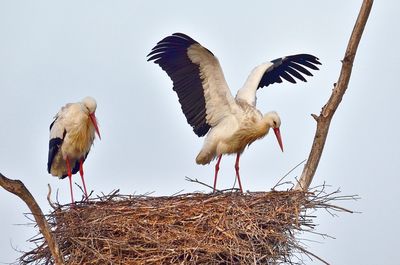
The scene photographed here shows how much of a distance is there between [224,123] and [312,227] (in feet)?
7.18

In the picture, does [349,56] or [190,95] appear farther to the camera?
[190,95]

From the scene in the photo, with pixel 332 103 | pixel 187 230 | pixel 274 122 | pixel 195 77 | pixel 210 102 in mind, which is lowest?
pixel 187 230

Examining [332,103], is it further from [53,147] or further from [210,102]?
[53,147]

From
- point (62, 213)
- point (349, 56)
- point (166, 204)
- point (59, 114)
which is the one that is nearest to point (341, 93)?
point (349, 56)

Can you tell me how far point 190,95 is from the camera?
10.7 metres

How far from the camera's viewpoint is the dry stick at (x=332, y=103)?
885cm

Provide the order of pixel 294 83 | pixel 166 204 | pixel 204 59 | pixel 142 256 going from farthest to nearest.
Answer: pixel 294 83 < pixel 204 59 < pixel 166 204 < pixel 142 256

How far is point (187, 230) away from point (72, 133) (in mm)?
2567

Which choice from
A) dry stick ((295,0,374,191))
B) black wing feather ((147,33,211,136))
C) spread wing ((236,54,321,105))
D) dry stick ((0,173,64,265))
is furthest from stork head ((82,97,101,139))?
dry stick ((0,173,64,265))

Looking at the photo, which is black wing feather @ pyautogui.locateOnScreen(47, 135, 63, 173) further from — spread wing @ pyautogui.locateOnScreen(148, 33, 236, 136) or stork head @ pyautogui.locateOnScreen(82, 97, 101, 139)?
spread wing @ pyautogui.locateOnScreen(148, 33, 236, 136)

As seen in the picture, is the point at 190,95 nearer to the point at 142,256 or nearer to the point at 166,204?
the point at 166,204

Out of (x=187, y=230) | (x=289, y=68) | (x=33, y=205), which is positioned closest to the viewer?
(x=33, y=205)

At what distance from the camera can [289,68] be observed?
11.9 meters

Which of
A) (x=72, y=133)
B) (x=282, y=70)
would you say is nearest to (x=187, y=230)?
(x=72, y=133)
